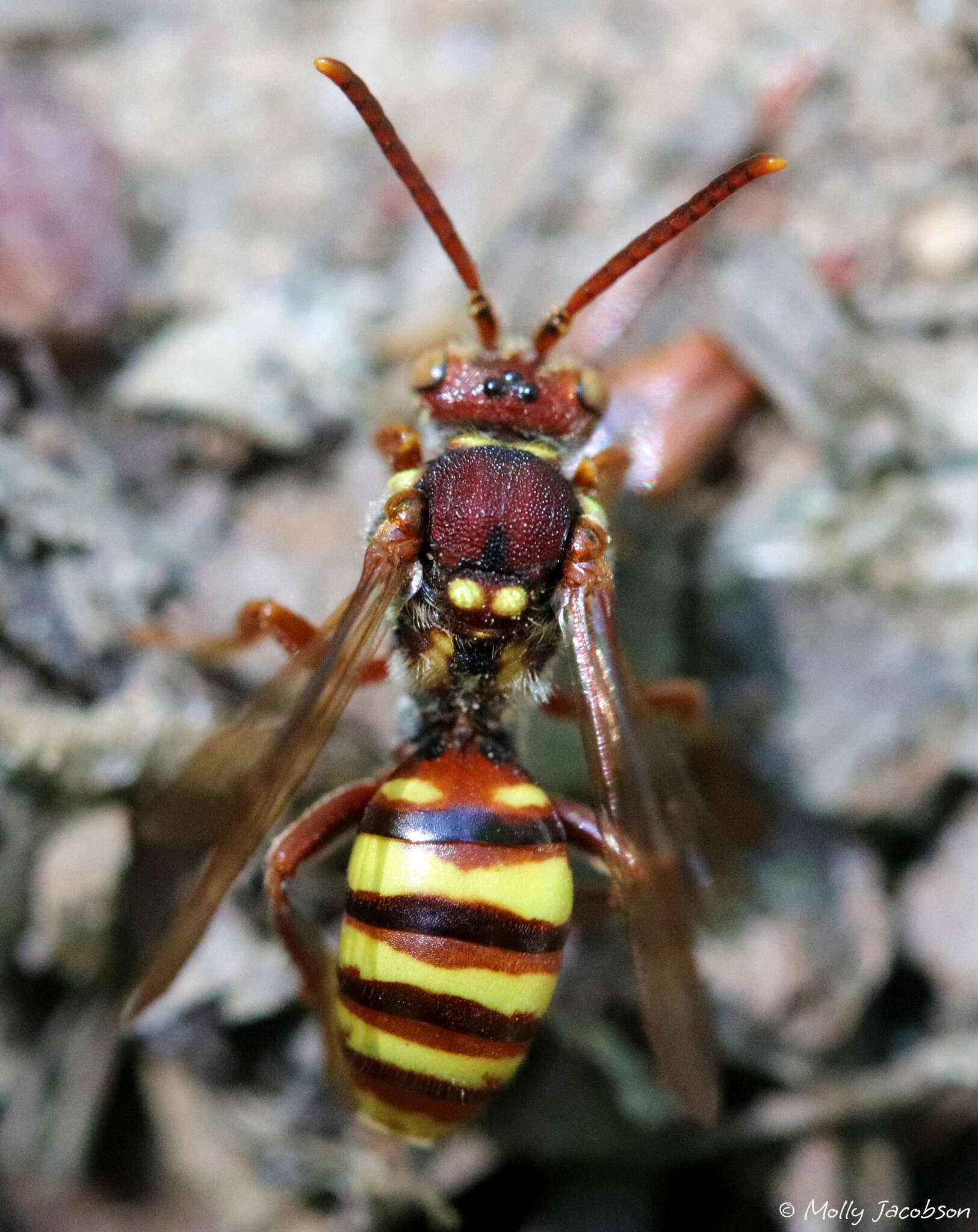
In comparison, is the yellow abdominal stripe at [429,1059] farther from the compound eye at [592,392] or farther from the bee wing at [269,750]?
the compound eye at [592,392]

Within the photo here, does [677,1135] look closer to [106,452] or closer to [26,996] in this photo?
[26,996]

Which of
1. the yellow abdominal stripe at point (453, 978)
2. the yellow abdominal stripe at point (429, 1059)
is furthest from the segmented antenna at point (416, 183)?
the yellow abdominal stripe at point (429, 1059)

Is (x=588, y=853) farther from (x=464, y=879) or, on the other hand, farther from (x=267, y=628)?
(x=267, y=628)

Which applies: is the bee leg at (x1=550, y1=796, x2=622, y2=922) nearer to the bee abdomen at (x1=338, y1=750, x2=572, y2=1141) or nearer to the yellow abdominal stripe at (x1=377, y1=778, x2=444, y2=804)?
the bee abdomen at (x1=338, y1=750, x2=572, y2=1141)

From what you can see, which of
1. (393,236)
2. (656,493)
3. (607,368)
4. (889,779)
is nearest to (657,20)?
(393,236)

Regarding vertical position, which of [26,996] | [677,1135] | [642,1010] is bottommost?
[677,1135]

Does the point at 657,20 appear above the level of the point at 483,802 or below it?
above
